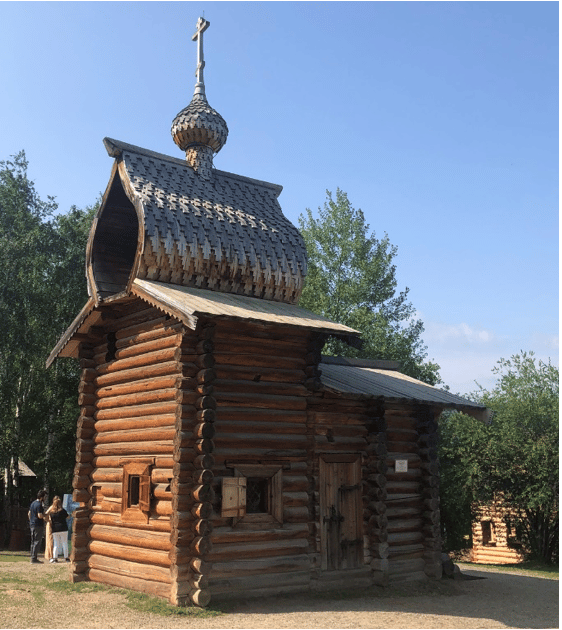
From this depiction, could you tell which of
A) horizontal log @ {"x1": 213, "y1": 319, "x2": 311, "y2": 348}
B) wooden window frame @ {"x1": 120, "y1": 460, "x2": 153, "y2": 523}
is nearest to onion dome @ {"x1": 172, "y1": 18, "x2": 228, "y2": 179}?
horizontal log @ {"x1": 213, "y1": 319, "x2": 311, "y2": 348}

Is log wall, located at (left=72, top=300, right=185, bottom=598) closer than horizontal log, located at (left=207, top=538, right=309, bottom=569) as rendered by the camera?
No

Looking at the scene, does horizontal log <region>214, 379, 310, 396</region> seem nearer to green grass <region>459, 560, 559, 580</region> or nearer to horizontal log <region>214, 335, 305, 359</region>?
horizontal log <region>214, 335, 305, 359</region>

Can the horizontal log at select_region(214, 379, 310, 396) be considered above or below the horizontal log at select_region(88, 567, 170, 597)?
above

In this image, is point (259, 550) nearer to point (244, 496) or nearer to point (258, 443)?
point (244, 496)

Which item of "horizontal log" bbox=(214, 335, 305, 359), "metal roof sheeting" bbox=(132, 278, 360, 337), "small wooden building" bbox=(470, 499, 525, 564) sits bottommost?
"small wooden building" bbox=(470, 499, 525, 564)

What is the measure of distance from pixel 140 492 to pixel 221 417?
7.30ft

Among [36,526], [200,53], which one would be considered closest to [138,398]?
[36,526]

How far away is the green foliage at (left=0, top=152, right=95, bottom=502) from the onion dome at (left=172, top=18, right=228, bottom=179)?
12.5 metres

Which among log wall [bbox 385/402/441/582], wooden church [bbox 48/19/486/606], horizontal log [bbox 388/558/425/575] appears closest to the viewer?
wooden church [bbox 48/19/486/606]

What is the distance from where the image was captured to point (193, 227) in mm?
14719

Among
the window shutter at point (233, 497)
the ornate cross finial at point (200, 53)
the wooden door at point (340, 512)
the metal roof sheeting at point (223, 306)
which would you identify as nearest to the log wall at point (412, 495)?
the wooden door at point (340, 512)

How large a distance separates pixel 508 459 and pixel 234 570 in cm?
1769

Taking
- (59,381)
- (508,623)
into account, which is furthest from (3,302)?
(508,623)

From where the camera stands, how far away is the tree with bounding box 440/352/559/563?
86.5 ft
